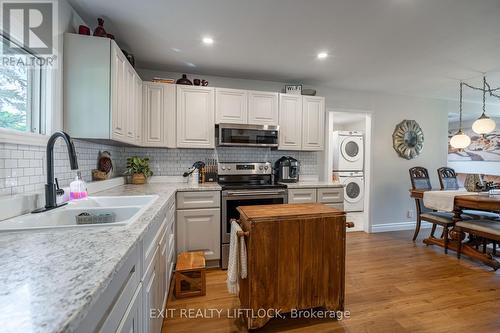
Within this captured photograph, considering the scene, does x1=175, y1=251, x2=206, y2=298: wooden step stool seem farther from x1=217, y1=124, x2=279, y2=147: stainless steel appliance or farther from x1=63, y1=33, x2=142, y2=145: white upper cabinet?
x1=217, y1=124, x2=279, y2=147: stainless steel appliance

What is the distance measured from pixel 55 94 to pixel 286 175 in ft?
8.29

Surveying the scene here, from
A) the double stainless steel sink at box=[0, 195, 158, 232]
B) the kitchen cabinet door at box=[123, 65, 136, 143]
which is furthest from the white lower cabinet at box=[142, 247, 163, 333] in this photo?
the kitchen cabinet door at box=[123, 65, 136, 143]

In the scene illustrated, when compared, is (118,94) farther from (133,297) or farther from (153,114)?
(133,297)

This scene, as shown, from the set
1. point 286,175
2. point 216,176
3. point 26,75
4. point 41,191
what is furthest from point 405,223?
point 26,75

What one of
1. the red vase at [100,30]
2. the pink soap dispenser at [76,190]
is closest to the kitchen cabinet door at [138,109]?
the red vase at [100,30]

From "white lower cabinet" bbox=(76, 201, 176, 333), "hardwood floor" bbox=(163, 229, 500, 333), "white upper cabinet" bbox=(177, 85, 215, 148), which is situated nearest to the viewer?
"white lower cabinet" bbox=(76, 201, 176, 333)

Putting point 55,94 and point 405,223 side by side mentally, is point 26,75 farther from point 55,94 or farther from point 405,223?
point 405,223

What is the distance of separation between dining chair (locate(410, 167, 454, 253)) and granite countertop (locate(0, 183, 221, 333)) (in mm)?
3822

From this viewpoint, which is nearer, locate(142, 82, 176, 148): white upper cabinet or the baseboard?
locate(142, 82, 176, 148): white upper cabinet

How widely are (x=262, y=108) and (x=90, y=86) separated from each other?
6.34 feet

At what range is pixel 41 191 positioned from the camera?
4.86 ft

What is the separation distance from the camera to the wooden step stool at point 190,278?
2095 millimetres

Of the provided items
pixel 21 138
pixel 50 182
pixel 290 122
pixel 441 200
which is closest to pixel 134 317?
pixel 50 182

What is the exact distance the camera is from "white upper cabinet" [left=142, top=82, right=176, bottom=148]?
2.75m
